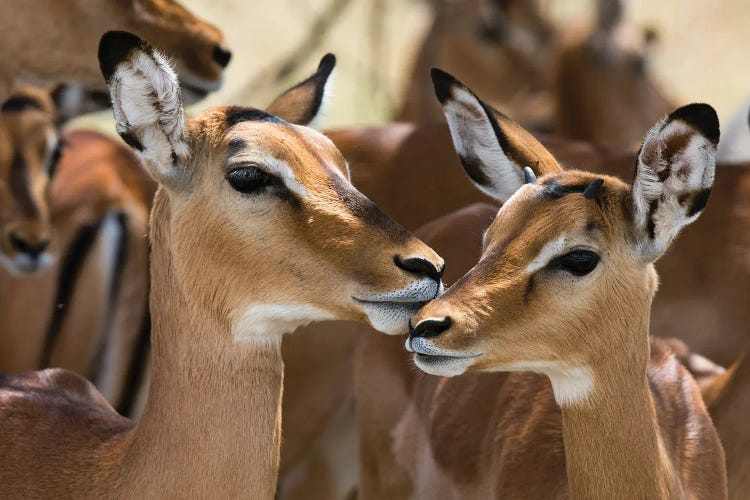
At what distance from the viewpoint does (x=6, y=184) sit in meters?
6.14

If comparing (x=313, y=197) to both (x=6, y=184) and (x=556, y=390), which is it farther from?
(x=6, y=184)

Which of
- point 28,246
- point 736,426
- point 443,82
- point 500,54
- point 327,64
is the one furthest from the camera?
point 500,54

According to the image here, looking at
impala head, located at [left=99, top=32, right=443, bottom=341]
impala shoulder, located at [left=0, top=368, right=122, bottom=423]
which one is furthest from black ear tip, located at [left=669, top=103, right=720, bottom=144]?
impala shoulder, located at [left=0, top=368, right=122, bottom=423]

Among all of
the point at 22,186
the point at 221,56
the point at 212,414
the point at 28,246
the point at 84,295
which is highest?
the point at 221,56

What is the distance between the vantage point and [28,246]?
5.91 m

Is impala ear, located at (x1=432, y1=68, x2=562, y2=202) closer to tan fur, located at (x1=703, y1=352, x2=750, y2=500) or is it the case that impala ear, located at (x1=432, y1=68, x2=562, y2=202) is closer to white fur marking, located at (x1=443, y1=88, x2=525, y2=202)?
white fur marking, located at (x1=443, y1=88, x2=525, y2=202)

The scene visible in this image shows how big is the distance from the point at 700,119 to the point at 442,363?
0.89 m

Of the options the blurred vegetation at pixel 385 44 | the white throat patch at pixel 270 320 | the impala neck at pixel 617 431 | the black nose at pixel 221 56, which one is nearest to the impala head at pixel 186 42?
the black nose at pixel 221 56

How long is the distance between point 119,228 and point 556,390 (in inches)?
121

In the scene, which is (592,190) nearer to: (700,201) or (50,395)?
(700,201)

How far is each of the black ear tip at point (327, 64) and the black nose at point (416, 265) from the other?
3.43 ft

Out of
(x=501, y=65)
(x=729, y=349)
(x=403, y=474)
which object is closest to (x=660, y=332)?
(x=729, y=349)

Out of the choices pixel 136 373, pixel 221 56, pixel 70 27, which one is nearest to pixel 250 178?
pixel 221 56

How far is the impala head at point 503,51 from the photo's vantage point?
31.8 feet
